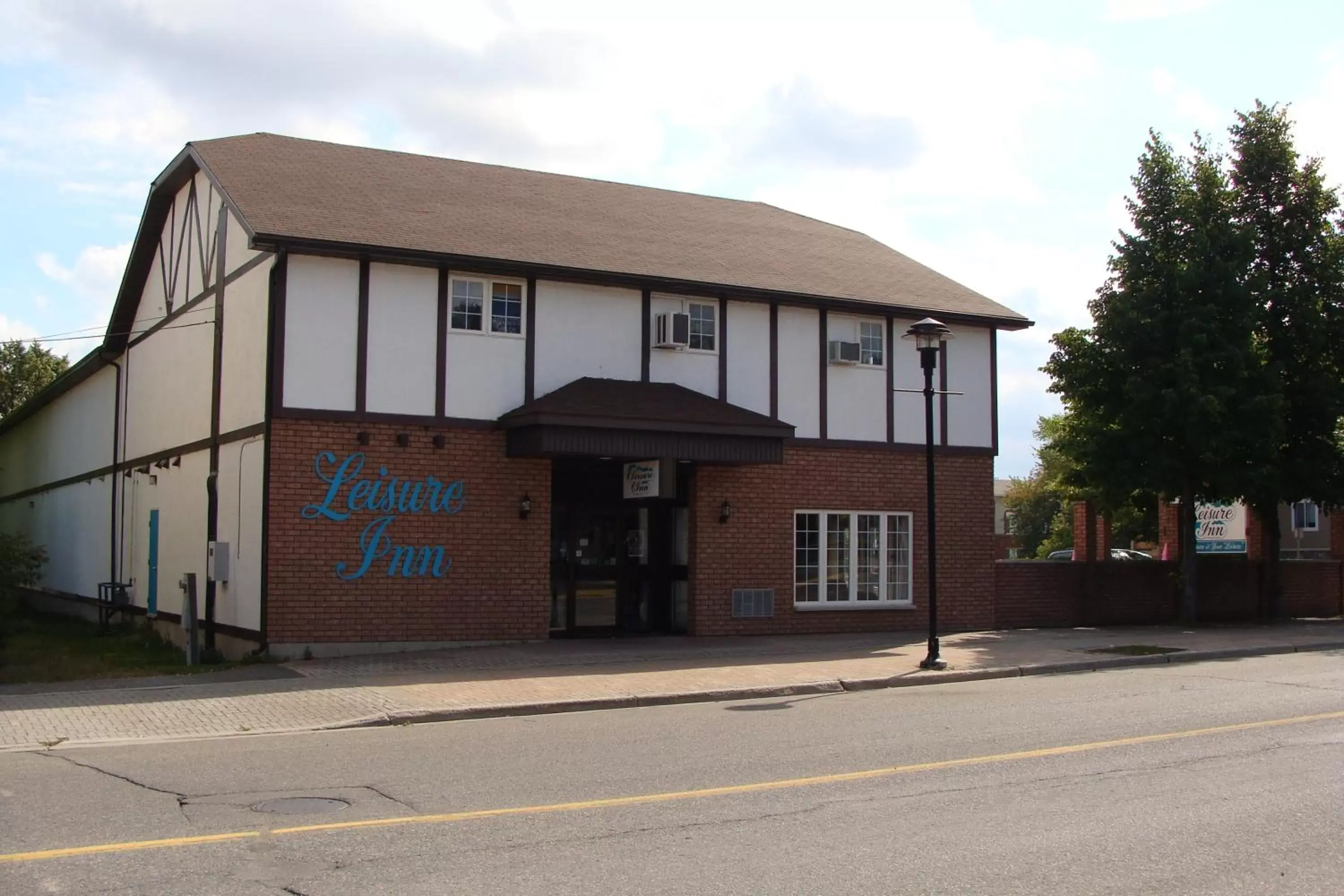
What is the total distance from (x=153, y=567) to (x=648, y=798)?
58.6ft

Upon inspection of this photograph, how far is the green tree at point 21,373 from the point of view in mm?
51000

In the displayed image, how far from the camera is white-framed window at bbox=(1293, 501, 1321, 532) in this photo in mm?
33250

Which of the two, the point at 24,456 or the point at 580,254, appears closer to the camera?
the point at 580,254

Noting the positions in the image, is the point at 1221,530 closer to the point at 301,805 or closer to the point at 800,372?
the point at 800,372

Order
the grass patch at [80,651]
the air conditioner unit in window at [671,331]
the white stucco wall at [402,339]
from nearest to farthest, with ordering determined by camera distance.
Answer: the grass patch at [80,651] < the white stucco wall at [402,339] < the air conditioner unit in window at [671,331]

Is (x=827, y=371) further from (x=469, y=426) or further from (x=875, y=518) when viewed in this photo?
(x=469, y=426)

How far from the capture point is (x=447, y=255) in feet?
57.4

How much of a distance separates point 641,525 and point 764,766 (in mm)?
11315

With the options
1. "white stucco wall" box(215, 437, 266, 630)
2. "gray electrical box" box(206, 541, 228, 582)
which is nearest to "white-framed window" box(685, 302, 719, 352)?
"white stucco wall" box(215, 437, 266, 630)

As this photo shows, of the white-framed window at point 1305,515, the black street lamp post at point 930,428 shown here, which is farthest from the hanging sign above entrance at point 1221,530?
the black street lamp post at point 930,428

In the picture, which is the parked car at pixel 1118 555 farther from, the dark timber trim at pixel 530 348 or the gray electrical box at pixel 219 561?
the gray electrical box at pixel 219 561

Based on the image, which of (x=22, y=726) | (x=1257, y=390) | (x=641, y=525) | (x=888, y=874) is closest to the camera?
(x=888, y=874)

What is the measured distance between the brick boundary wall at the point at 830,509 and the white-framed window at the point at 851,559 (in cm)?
13

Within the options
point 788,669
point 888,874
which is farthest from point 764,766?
point 788,669
